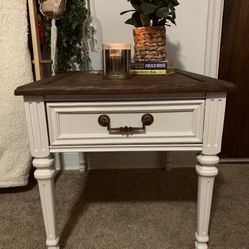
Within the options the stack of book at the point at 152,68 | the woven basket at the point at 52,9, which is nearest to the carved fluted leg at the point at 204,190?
the stack of book at the point at 152,68

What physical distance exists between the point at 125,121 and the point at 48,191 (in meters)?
0.31

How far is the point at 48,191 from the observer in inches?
30.4

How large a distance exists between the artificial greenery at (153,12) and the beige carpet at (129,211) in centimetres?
74

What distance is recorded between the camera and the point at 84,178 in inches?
52.9

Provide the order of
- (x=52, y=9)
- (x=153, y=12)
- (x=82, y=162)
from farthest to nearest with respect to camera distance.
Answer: (x=82, y=162) → (x=52, y=9) → (x=153, y=12)

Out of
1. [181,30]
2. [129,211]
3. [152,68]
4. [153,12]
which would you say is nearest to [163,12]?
[153,12]

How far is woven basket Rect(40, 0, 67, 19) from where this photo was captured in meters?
1.05

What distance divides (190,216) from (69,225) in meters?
0.48

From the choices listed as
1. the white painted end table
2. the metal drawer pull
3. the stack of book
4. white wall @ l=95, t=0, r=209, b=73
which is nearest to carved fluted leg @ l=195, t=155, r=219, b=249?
the white painted end table

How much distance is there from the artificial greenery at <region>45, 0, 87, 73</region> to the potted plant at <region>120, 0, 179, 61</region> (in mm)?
271

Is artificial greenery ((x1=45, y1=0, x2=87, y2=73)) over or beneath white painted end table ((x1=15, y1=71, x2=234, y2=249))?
over

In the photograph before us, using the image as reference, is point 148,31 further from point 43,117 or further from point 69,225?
point 69,225

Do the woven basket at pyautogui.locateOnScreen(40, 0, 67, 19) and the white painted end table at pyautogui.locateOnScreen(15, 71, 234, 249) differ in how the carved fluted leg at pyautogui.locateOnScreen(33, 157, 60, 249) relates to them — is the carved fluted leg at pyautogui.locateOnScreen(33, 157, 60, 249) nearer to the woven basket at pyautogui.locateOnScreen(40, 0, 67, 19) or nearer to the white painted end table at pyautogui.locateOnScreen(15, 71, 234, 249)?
the white painted end table at pyautogui.locateOnScreen(15, 71, 234, 249)

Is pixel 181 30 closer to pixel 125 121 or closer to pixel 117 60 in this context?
pixel 117 60
